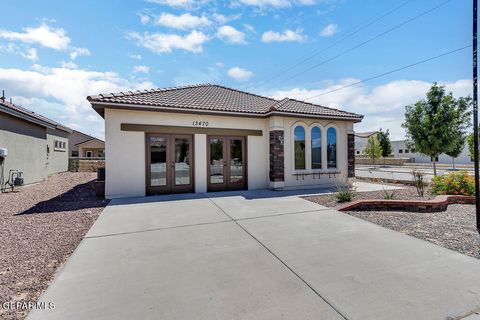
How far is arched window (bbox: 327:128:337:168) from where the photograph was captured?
42.3 feet

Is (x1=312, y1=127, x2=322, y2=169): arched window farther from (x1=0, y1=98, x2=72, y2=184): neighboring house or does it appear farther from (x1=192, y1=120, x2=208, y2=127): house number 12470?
(x1=0, y1=98, x2=72, y2=184): neighboring house

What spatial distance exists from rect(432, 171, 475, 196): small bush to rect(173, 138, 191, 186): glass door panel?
1034 cm

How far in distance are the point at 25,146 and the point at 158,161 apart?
870 centimetres

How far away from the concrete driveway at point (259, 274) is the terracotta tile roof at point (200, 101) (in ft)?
17.3

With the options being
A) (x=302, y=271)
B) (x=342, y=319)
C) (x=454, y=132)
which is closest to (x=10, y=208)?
(x=302, y=271)

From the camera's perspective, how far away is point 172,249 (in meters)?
4.47

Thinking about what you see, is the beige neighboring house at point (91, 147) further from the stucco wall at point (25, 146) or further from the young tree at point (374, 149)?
the young tree at point (374, 149)

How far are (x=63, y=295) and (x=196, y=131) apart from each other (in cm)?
830

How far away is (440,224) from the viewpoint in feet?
19.6

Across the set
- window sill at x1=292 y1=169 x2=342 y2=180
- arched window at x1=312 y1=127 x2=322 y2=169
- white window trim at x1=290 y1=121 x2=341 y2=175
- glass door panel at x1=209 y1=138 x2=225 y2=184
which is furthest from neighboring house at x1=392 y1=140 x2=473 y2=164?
glass door panel at x1=209 y1=138 x2=225 y2=184

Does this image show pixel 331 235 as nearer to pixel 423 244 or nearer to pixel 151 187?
pixel 423 244

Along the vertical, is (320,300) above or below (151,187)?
below

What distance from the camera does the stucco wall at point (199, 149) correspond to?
949 centimetres

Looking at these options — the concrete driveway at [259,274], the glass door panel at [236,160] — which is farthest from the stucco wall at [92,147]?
the concrete driveway at [259,274]
